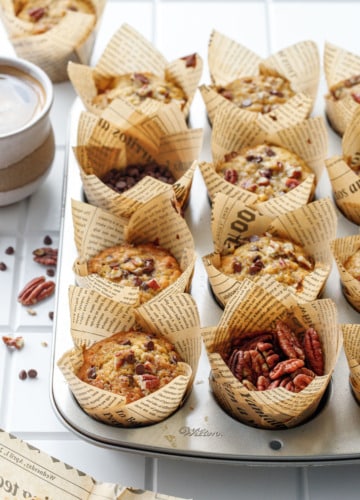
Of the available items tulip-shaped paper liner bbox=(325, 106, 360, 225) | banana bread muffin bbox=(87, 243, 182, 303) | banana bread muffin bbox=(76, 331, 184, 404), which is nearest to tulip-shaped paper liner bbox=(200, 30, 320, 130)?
tulip-shaped paper liner bbox=(325, 106, 360, 225)

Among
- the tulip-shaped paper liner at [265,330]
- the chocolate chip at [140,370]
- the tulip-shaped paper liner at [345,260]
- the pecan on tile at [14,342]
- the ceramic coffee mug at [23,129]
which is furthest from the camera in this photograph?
the ceramic coffee mug at [23,129]

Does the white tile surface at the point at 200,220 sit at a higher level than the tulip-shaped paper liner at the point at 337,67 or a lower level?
lower

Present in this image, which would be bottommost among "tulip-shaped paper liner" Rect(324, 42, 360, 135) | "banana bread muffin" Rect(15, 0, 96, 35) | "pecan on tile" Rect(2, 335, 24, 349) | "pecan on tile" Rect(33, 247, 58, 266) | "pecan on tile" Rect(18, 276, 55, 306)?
"pecan on tile" Rect(2, 335, 24, 349)

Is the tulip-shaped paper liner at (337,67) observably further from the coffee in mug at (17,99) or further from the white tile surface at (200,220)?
the coffee in mug at (17,99)

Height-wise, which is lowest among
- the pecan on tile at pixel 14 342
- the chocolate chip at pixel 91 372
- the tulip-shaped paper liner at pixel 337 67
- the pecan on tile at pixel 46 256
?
the pecan on tile at pixel 14 342

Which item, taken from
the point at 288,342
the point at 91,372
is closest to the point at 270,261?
the point at 288,342

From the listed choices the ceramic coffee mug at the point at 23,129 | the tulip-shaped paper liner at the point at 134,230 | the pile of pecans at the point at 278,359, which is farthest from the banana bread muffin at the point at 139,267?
the ceramic coffee mug at the point at 23,129

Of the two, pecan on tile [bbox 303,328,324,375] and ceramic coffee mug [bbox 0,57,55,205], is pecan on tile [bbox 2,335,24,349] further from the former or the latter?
pecan on tile [bbox 303,328,324,375]
